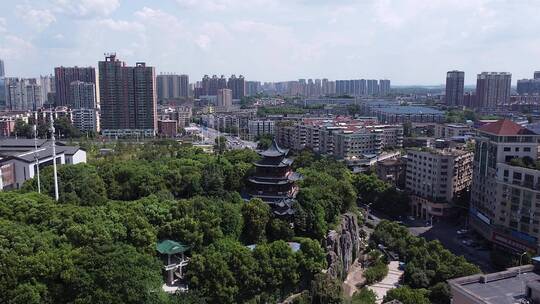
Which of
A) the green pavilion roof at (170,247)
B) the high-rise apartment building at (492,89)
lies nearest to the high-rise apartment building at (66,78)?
the green pavilion roof at (170,247)

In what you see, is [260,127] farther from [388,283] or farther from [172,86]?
[172,86]

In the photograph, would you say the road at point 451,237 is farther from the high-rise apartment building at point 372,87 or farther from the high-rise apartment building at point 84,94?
the high-rise apartment building at point 372,87

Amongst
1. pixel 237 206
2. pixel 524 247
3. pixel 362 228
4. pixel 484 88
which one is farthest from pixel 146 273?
pixel 484 88

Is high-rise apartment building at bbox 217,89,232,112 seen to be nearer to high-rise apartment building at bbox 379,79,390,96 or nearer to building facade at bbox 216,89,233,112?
building facade at bbox 216,89,233,112

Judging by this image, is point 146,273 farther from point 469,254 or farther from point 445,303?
point 469,254

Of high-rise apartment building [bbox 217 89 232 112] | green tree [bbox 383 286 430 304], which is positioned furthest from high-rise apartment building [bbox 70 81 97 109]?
green tree [bbox 383 286 430 304]

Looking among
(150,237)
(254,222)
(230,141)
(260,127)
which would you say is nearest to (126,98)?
(230,141)
